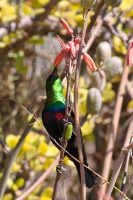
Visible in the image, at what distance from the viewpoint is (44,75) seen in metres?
2.81

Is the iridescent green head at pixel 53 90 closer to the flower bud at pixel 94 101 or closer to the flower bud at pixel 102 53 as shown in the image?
the flower bud at pixel 94 101

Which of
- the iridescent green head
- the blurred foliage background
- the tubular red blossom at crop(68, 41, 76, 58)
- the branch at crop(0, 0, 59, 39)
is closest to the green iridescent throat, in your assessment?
the iridescent green head

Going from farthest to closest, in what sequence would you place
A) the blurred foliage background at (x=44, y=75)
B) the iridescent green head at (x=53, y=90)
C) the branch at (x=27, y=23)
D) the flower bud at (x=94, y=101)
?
1. the branch at (x=27, y=23)
2. the blurred foliage background at (x=44, y=75)
3. the flower bud at (x=94, y=101)
4. the iridescent green head at (x=53, y=90)

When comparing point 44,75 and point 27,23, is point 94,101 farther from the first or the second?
point 44,75

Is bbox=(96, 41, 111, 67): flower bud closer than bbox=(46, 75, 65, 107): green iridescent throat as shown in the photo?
No

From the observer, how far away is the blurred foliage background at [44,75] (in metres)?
1.68

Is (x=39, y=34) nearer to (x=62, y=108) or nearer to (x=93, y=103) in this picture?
(x=93, y=103)

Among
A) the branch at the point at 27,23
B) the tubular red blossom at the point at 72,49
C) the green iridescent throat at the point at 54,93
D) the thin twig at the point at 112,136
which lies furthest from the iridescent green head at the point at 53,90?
the branch at the point at 27,23

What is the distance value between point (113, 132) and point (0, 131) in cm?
114

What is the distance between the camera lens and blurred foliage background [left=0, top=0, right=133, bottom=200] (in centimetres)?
168

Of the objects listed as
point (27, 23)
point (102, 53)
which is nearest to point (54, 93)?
point (102, 53)

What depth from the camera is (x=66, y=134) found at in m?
0.95

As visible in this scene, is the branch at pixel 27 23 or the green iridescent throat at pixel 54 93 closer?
the green iridescent throat at pixel 54 93

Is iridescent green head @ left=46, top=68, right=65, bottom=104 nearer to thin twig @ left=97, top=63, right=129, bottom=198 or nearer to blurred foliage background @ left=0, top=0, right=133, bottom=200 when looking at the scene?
blurred foliage background @ left=0, top=0, right=133, bottom=200
